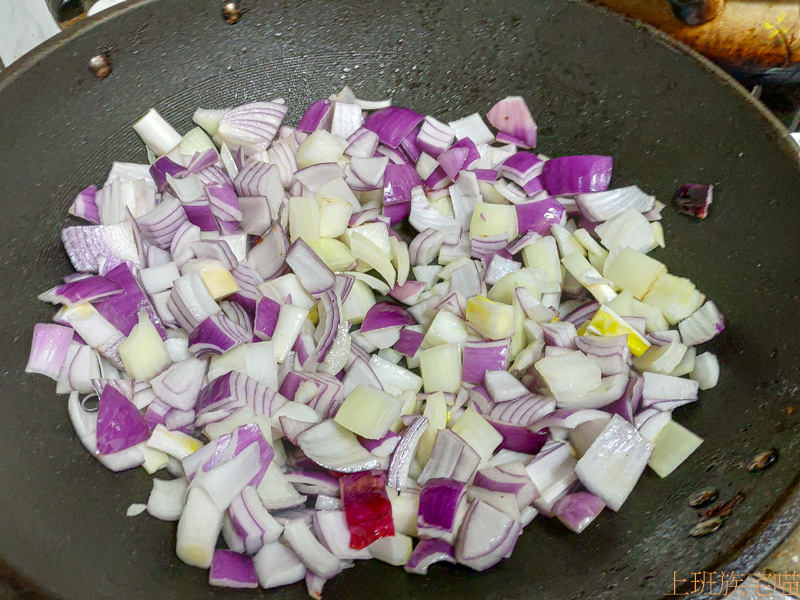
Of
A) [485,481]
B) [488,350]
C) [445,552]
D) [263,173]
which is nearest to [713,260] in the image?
[488,350]

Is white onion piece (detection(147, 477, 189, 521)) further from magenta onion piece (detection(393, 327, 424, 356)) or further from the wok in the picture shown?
magenta onion piece (detection(393, 327, 424, 356))

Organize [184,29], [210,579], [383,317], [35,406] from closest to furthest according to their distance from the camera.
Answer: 1. [210,579]
2. [35,406]
3. [383,317]
4. [184,29]

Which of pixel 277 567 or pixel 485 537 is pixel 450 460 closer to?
pixel 485 537

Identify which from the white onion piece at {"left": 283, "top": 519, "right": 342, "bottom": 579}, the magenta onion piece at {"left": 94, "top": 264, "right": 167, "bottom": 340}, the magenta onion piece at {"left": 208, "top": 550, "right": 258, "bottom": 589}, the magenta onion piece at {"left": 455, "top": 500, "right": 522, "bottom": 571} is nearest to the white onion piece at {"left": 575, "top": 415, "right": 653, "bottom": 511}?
the magenta onion piece at {"left": 455, "top": 500, "right": 522, "bottom": 571}

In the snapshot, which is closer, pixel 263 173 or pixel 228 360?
pixel 228 360

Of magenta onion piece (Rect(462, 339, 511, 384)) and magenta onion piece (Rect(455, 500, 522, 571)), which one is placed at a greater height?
magenta onion piece (Rect(462, 339, 511, 384))

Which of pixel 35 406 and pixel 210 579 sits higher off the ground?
pixel 35 406

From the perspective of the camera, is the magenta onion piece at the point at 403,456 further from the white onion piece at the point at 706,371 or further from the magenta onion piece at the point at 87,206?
the magenta onion piece at the point at 87,206

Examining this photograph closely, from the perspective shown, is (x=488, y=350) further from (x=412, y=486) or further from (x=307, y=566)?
(x=307, y=566)
